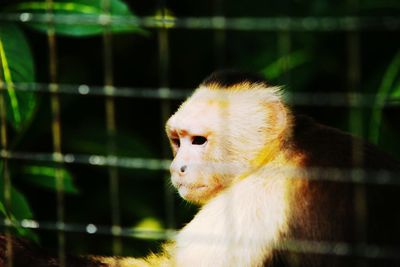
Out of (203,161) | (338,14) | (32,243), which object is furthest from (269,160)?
(338,14)

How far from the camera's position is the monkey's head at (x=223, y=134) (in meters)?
2.68

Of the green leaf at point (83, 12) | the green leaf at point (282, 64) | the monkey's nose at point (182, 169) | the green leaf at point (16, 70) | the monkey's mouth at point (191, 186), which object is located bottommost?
the monkey's mouth at point (191, 186)

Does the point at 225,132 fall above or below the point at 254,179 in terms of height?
above

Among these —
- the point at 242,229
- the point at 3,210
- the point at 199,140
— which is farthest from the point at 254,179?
the point at 3,210

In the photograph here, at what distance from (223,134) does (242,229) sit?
0.53 meters

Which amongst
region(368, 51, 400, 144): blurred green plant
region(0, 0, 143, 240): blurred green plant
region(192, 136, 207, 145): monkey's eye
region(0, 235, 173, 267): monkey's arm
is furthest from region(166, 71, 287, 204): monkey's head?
region(368, 51, 400, 144): blurred green plant

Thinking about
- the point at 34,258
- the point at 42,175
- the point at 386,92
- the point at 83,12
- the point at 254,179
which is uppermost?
the point at 83,12

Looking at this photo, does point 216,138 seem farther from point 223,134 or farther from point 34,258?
point 34,258

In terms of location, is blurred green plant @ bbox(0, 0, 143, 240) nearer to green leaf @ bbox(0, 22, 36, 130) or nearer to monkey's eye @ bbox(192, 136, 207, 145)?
green leaf @ bbox(0, 22, 36, 130)

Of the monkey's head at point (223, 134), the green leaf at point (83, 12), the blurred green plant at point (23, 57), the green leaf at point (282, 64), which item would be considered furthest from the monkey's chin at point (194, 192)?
the green leaf at point (282, 64)

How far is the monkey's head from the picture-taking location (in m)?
2.68

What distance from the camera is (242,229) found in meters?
2.29

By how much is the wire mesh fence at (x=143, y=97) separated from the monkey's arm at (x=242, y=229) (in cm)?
7

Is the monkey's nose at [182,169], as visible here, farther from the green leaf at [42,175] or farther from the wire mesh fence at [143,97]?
the green leaf at [42,175]
